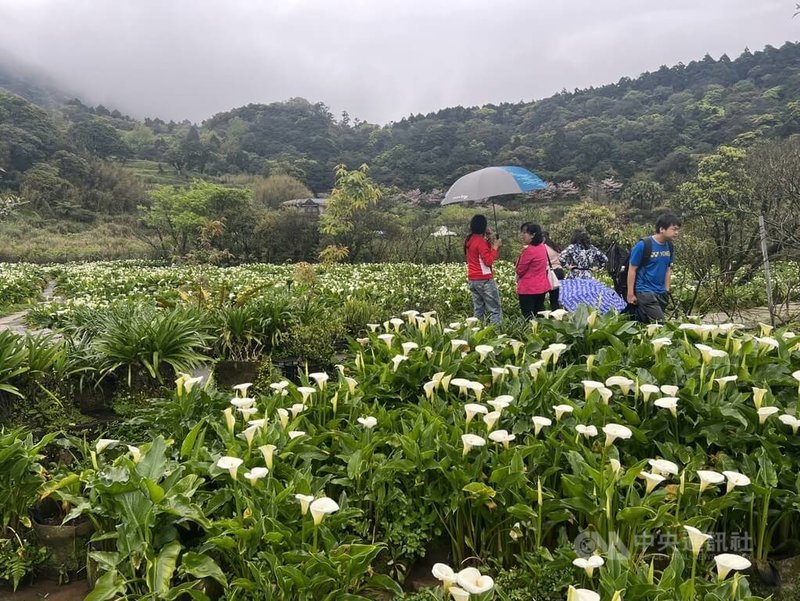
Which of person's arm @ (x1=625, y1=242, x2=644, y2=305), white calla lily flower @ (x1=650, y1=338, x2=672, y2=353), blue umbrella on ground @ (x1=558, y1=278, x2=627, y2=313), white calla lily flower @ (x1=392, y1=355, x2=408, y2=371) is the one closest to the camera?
white calla lily flower @ (x1=650, y1=338, x2=672, y2=353)

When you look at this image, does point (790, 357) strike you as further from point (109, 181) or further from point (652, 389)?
point (109, 181)

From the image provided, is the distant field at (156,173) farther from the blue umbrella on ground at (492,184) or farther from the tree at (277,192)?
the blue umbrella on ground at (492,184)

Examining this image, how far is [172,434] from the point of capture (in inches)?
125

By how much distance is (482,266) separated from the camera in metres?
6.18

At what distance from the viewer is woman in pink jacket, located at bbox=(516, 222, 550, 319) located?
238 inches

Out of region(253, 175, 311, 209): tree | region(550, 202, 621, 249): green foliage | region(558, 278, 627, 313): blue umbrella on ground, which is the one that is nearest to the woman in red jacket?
region(558, 278, 627, 313): blue umbrella on ground

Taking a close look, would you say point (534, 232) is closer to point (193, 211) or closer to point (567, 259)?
point (567, 259)

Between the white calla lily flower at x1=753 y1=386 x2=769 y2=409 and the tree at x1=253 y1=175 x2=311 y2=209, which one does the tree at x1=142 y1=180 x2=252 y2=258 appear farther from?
the white calla lily flower at x1=753 y1=386 x2=769 y2=409

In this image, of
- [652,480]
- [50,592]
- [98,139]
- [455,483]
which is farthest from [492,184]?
[98,139]

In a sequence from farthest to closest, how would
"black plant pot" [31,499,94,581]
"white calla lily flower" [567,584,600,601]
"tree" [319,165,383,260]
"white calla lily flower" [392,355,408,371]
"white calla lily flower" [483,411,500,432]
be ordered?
1. "tree" [319,165,383,260]
2. "white calla lily flower" [392,355,408,371]
3. "white calla lily flower" [483,411,500,432]
4. "black plant pot" [31,499,94,581]
5. "white calla lily flower" [567,584,600,601]

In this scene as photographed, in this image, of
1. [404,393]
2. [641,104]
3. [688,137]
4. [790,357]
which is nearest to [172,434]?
[404,393]

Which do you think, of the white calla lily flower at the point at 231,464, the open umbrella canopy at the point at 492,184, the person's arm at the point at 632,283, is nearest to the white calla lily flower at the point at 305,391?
the white calla lily flower at the point at 231,464

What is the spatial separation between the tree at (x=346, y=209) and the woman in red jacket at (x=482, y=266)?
39.7 feet

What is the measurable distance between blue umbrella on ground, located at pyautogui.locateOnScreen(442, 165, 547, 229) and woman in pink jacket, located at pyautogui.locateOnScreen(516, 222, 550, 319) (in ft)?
2.13
